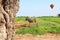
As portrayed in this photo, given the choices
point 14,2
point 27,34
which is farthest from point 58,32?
point 14,2

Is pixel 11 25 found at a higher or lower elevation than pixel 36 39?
higher

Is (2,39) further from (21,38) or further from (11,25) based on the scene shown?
(21,38)

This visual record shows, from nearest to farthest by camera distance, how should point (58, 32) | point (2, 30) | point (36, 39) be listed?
point (2, 30) < point (36, 39) < point (58, 32)

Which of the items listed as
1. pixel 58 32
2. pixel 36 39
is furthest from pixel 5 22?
pixel 58 32

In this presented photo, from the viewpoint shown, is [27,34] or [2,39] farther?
[27,34]

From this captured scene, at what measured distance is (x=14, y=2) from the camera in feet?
17.4

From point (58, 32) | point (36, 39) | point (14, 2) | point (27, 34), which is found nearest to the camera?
point (14, 2)

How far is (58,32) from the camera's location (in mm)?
20516

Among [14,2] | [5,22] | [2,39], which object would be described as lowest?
[2,39]

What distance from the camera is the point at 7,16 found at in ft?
16.9

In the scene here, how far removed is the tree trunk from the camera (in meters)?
5.04

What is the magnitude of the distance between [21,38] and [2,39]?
12.0m

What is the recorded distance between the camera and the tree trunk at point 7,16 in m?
5.04

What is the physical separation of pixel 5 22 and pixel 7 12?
24 cm
